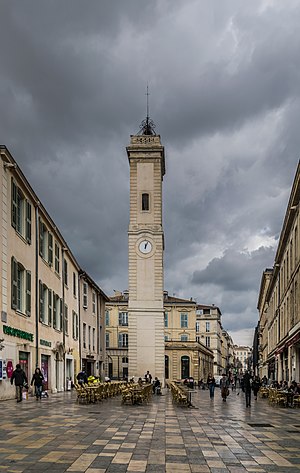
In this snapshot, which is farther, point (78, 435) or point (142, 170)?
point (142, 170)

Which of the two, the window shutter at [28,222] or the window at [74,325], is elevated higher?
the window shutter at [28,222]

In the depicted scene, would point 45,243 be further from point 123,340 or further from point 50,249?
point 123,340

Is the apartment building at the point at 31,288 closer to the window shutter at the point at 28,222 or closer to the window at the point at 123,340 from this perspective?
the window shutter at the point at 28,222

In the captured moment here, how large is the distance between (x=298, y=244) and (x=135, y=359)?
27.4 m

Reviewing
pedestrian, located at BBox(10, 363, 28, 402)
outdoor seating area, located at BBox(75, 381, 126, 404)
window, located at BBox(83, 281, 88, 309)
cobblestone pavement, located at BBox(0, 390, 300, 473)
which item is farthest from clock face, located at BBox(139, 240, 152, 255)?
cobblestone pavement, located at BBox(0, 390, 300, 473)

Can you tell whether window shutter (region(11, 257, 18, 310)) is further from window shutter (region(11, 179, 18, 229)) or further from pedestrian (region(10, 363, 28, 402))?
pedestrian (region(10, 363, 28, 402))

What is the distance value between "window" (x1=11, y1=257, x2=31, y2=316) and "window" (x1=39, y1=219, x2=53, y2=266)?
3.64 meters

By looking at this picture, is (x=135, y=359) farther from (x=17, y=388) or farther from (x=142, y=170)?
(x=17, y=388)

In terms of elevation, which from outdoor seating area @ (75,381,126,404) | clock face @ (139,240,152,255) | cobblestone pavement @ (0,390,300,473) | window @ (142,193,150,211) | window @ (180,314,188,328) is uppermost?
window @ (142,193,150,211)

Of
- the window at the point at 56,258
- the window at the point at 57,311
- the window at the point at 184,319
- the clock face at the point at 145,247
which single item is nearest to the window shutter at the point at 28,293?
the window at the point at 57,311

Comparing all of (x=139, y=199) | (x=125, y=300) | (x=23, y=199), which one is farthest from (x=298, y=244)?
(x=125, y=300)

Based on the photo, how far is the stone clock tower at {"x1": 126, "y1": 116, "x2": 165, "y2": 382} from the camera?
55312 millimetres

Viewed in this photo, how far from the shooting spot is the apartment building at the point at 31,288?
24109 millimetres

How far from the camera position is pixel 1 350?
75.7 feet
